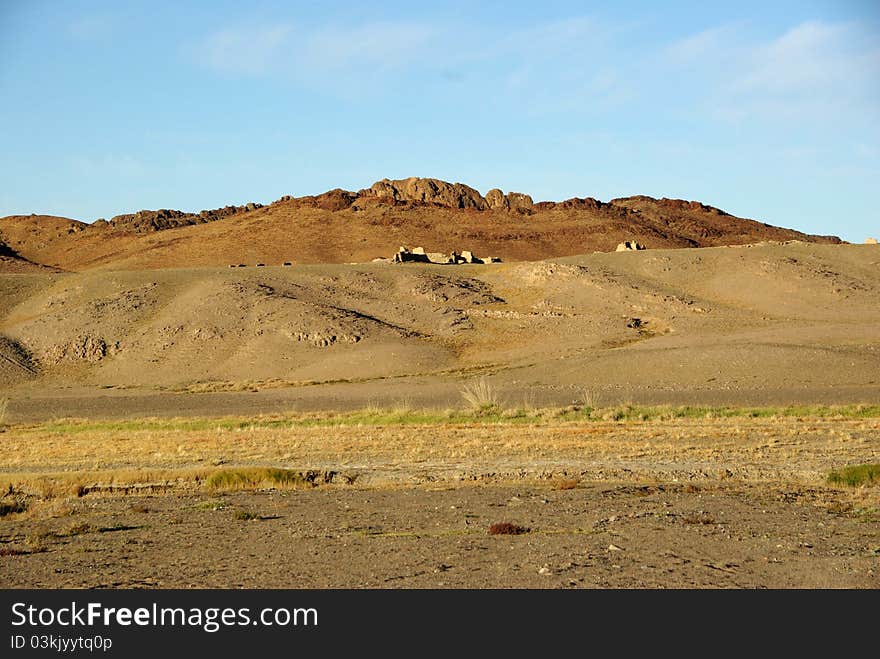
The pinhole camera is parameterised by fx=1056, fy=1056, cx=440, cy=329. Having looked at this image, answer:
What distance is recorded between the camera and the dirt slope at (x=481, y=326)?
49625 millimetres

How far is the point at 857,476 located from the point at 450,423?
17.4 m

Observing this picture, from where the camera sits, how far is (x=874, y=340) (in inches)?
2211

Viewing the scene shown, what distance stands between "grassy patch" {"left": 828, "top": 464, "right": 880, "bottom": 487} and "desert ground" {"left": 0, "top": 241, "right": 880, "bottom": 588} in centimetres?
10

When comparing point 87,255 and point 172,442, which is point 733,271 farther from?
point 87,255

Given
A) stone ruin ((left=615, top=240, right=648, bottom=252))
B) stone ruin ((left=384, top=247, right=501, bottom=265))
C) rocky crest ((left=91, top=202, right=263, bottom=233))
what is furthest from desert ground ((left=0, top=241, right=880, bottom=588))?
rocky crest ((left=91, top=202, right=263, bottom=233))

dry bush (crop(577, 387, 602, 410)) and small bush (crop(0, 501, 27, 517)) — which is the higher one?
dry bush (crop(577, 387, 602, 410))

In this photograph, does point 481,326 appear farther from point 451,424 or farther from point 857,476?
point 857,476

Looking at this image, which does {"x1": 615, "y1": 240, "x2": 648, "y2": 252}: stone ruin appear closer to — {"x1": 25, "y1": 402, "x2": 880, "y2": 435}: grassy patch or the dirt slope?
the dirt slope

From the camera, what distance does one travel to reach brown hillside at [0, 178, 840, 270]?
148 m

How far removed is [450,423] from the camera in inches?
1373

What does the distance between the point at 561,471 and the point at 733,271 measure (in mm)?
62736

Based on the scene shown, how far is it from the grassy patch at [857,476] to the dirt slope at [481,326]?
912 inches

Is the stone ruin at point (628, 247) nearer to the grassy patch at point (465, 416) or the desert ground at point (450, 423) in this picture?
the desert ground at point (450, 423)

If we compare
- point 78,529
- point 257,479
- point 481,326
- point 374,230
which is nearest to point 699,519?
point 78,529
